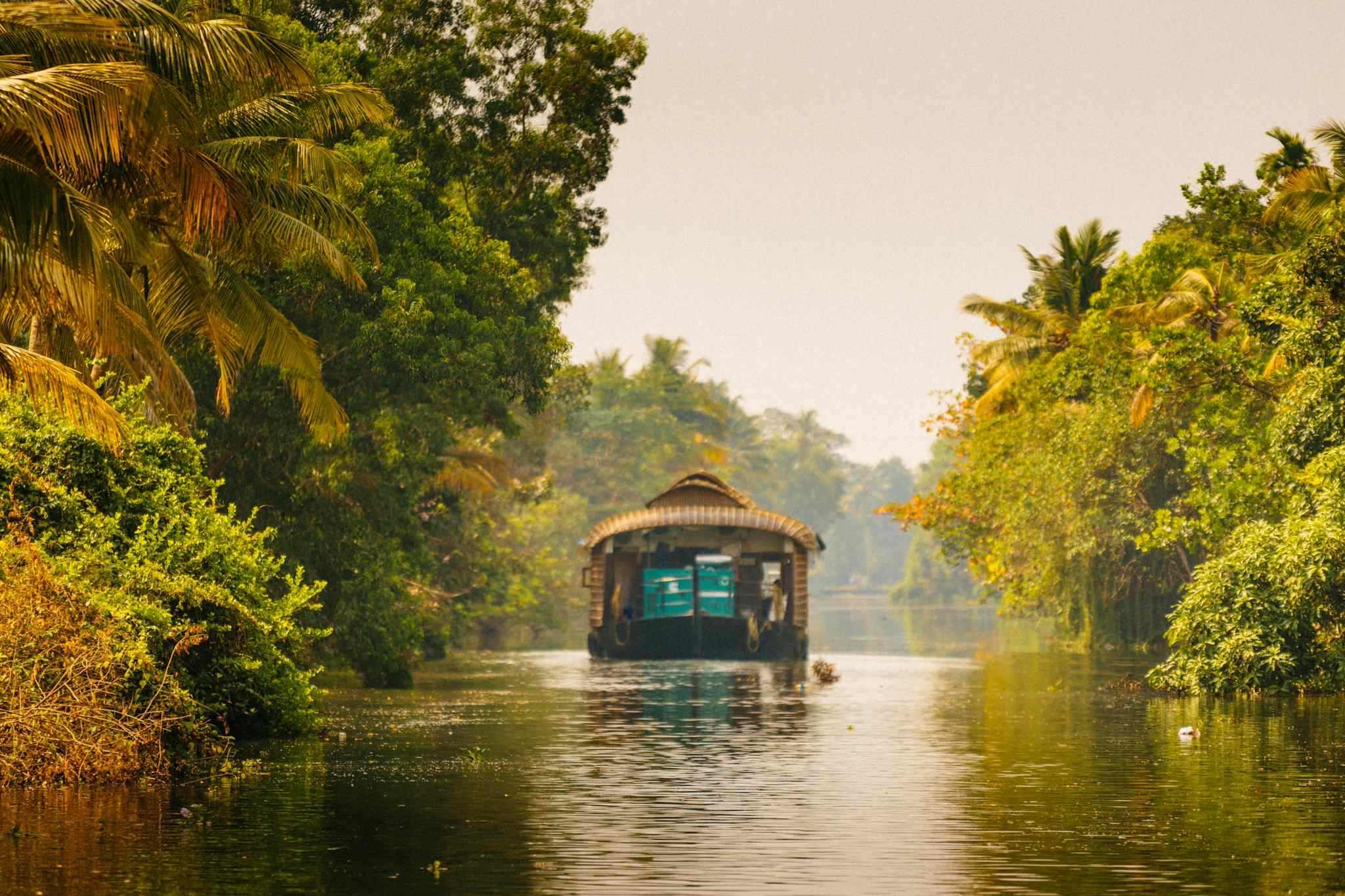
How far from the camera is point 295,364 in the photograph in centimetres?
2258

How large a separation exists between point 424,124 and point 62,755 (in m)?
22.4

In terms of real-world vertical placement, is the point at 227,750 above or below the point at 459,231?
below

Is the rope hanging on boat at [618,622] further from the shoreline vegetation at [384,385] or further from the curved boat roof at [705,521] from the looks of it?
the shoreline vegetation at [384,385]

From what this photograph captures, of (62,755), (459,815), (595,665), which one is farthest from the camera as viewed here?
(595,665)

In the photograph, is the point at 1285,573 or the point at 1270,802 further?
the point at 1285,573

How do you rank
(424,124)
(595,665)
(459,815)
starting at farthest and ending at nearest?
(595,665), (424,124), (459,815)

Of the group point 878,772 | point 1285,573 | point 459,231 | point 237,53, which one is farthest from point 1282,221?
point 237,53

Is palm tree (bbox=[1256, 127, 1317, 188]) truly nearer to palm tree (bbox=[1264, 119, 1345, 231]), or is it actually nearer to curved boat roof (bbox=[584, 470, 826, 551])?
palm tree (bbox=[1264, 119, 1345, 231])

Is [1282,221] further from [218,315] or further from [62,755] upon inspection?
[62,755]

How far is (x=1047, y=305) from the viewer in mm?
52000

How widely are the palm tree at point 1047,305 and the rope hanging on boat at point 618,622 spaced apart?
13173 millimetres

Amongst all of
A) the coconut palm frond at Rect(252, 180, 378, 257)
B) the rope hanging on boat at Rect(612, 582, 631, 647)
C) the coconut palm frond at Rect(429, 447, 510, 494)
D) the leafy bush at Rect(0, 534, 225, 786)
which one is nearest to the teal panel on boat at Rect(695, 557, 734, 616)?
the rope hanging on boat at Rect(612, 582, 631, 647)

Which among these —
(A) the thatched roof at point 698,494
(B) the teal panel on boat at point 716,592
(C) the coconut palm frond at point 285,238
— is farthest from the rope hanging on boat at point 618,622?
(C) the coconut palm frond at point 285,238

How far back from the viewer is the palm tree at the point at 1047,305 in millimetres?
50969
